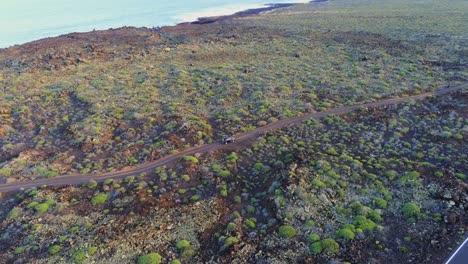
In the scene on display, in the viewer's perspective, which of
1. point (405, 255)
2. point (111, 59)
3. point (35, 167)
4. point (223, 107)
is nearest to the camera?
point (405, 255)

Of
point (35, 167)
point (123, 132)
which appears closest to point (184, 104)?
point (123, 132)

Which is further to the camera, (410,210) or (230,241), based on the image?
(410,210)

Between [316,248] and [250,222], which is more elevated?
[250,222]

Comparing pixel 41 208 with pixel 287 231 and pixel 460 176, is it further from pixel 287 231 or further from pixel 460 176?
pixel 460 176

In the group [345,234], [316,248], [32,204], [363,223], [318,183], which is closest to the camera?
[316,248]

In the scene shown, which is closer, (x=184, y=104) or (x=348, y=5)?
(x=184, y=104)

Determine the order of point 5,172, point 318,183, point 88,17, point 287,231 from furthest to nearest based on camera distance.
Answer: point 88,17 < point 5,172 < point 318,183 < point 287,231

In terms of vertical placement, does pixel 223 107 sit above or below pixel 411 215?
above

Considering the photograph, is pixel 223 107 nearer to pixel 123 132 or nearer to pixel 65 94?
pixel 123 132

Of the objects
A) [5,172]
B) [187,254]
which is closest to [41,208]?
[5,172]
